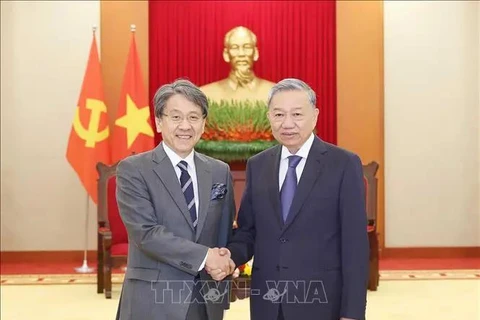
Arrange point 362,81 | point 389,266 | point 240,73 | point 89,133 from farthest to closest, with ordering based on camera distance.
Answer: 1. point 362,81
2. point 240,73
3. point 389,266
4. point 89,133

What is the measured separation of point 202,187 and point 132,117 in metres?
4.77

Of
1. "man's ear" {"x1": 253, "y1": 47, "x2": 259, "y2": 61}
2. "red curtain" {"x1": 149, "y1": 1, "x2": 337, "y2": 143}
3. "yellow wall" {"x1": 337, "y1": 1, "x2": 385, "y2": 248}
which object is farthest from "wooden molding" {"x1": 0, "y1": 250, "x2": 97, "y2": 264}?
"yellow wall" {"x1": 337, "y1": 1, "x2": 385, "y2": 248}

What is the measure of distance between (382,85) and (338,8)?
3.10ft

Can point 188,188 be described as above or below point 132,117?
below

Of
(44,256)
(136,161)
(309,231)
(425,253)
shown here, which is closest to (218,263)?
(309,231)

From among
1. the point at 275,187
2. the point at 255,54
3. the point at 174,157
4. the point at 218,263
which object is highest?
the point at 255,54

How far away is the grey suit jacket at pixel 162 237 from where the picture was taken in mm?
2559

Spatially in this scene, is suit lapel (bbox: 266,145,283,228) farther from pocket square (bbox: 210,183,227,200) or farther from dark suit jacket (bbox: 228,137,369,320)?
pocket square (bbox: 210,183,227,200)

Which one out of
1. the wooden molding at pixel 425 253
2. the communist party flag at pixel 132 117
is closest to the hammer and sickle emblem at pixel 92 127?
the communist party flag at pixel 132 117

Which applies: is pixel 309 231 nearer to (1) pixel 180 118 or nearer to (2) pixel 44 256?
(1) pixel 180 118

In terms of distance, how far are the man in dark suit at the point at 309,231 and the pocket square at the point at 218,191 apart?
152 mm

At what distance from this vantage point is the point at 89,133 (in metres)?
7.31

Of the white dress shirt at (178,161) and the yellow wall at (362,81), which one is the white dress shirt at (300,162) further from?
the yellow wall at (362,81)

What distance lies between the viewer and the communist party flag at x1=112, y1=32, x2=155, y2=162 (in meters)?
7.28
